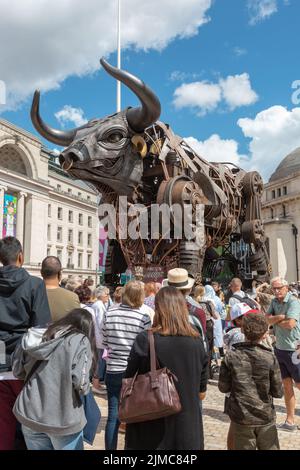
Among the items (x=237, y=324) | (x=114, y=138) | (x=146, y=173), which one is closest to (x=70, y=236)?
(x=146, y=173)

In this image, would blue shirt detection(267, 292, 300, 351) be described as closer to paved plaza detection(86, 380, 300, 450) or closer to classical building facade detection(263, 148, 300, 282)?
paved plaza detection(86, 380, 300, 450)

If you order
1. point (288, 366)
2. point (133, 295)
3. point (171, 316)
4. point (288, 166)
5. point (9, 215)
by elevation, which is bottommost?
point (288, 366)

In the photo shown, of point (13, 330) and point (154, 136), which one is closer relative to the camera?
point (13, 330)

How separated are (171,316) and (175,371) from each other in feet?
1.24

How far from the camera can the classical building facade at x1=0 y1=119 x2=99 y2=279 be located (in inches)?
1895

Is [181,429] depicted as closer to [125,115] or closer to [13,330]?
[13,330]

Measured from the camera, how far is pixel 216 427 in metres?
5.42

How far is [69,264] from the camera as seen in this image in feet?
206

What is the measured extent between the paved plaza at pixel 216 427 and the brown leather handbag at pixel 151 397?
2123mm

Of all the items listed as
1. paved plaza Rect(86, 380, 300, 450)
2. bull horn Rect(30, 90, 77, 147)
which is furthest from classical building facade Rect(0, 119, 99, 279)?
paved plaza Rect(86, 380, 300, 450)

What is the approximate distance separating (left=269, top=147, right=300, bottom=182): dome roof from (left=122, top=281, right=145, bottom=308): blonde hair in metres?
48.3

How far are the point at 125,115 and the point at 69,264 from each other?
Result: 5525 cm

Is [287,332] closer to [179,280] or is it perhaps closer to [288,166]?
[179,280]

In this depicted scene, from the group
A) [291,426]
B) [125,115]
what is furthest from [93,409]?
[125,115]
